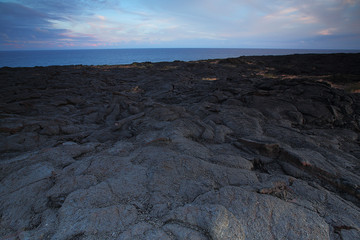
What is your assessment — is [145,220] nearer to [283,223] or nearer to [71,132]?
[283,223]

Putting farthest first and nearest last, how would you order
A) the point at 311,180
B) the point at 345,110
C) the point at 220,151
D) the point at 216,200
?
the point at 345,110
the point at 220,151
the point at 311,180
the point at 216,200

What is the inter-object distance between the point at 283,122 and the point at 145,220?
313 inches

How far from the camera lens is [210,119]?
28.1 ft

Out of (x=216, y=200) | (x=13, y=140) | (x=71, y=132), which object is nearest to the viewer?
(x=216, y=200)

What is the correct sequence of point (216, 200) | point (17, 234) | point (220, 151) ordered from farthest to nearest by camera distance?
1. point (220, 151)
2. point (216, 200)
3. point (17, 234)

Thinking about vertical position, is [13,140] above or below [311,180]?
above

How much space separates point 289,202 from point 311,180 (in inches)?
66.7

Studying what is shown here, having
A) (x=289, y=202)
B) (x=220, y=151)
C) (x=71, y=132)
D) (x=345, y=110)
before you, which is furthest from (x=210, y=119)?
(x=345, y=110)

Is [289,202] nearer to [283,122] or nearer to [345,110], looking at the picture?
[283,122]

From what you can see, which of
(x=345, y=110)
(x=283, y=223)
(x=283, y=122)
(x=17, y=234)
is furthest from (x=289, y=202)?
(x=345, y=110)

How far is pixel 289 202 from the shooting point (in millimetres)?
3479

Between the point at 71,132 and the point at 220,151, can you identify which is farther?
the point at 71,132

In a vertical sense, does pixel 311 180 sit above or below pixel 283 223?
below

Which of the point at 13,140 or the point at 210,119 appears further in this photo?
the point at 210,119
